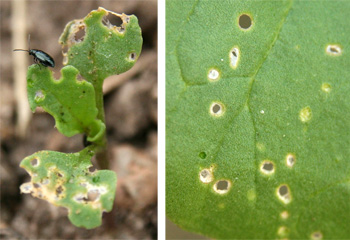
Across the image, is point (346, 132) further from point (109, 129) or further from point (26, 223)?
point (26, 223)

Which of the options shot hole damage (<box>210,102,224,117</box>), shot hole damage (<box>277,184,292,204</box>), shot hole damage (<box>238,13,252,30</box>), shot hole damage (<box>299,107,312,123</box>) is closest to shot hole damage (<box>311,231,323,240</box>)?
shot hole damage (<box>277,184,292,204</box>)

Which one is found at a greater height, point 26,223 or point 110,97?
point 110,97

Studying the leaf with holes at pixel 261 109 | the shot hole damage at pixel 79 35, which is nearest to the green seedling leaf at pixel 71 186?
the leaf with holes at pixel 261 109

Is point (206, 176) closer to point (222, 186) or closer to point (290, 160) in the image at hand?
point (222, 186)

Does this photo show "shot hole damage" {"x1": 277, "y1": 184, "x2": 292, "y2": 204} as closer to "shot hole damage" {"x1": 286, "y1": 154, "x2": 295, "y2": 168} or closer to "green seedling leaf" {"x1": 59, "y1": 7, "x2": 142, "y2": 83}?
"shot hole damage" {"x1": 286, "y1": 154, "x2": 295, "y2": 168}

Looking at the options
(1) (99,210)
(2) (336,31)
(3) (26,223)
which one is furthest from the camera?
(3) (26,223)

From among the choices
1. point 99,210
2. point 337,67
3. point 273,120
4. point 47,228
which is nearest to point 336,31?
point 337,67


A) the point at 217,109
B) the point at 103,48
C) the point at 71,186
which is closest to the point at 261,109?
the point at 217,109
